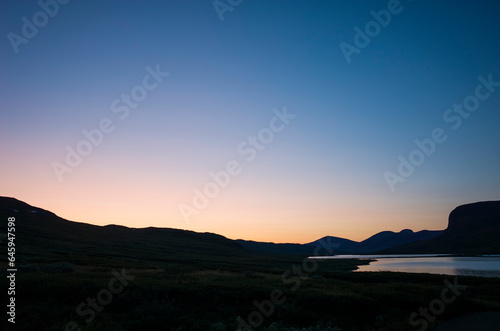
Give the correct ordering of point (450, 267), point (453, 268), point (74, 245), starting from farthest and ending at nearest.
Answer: point (74, 245)
point (450, 267)
point (453, 268)

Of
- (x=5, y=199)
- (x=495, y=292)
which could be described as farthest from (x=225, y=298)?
(x=5, y=199)

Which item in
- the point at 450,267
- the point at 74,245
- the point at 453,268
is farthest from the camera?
the point at 74,245

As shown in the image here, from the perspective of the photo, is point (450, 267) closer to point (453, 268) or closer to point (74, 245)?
point (453, 268)

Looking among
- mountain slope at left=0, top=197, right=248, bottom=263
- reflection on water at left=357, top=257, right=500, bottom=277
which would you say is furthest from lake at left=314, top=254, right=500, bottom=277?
mountain slope at left=0, top=197, right=248, bottom=263

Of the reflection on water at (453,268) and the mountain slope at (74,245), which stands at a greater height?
the mountain slope at (74,245)

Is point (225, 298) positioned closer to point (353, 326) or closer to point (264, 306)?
point (264, 306)

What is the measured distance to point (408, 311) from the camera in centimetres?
2392

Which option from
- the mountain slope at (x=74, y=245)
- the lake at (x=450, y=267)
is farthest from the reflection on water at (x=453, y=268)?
the mountain slope at (x=74, y=245)

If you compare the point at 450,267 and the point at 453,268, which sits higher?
the point at 453,268

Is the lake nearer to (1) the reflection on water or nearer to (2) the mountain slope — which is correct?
(1) the reflection on water

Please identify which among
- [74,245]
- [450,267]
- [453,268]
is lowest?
[450,267]

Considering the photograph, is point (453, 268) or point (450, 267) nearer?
point (453, 268)

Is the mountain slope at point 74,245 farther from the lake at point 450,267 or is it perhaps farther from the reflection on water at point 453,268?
the reflection on water at point 453,268

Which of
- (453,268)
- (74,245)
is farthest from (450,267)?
(74,245)
